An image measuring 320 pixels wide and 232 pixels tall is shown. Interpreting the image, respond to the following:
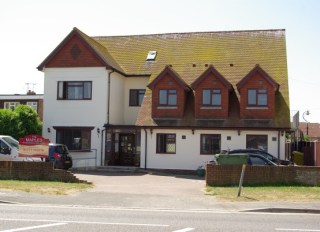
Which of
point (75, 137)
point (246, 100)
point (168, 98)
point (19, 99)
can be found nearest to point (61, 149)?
point (75, 137)

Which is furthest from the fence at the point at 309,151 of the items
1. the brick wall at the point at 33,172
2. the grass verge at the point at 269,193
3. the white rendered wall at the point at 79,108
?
the brick wall at the point at 33,172

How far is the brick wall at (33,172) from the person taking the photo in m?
21.7

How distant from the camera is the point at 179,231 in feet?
33.5

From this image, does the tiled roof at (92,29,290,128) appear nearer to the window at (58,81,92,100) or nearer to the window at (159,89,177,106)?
the window at (159,89,177,106)

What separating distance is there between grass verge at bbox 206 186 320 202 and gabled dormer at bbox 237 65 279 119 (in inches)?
367

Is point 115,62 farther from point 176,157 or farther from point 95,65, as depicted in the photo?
point 176,157

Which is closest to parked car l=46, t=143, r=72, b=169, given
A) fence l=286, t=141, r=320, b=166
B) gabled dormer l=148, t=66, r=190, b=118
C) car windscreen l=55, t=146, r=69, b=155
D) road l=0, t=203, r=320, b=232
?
car windscreen l=55, t=146, r=69, b=155

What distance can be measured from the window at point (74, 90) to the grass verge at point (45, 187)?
39.0 feet

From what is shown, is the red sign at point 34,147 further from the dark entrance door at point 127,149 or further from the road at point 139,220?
the dark entrance door at point 127,149

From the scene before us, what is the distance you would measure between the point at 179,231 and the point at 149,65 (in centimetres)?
2512

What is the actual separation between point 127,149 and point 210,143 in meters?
6.24

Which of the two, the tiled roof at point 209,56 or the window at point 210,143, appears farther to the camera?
the tiled roof at point 209,56

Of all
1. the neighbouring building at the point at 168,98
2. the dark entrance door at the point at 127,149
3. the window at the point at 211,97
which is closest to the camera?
the neighbouring building at the point at 168,98

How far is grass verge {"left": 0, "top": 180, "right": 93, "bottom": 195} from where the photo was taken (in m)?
18.2
